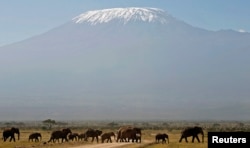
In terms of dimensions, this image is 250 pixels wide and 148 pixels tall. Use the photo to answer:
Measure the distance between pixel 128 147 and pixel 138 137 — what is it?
46.7 ft

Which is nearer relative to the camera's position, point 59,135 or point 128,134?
Result: point 59,135

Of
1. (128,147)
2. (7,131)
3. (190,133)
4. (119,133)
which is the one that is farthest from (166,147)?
(7,131)

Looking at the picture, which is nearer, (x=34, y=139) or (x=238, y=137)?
(x=238, y=137)

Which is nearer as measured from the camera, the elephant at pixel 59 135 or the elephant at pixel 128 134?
the elephant at pixel 59 135

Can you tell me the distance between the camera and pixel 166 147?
148ft

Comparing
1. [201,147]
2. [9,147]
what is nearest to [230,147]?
[201,147]

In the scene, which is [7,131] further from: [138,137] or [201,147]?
[201,147]

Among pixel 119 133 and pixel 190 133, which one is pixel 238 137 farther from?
pixel 119 133

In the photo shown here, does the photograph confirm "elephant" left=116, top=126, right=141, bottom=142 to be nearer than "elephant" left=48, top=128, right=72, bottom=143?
No

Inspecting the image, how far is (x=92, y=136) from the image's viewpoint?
63906 mm

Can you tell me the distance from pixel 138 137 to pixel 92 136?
638 centimetres

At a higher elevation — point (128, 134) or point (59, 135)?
point (128, 134)

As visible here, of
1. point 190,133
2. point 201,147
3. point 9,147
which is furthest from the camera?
point 190,133

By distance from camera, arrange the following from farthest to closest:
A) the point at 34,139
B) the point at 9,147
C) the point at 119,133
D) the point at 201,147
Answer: the point at 34,139 → the point at 119,133 → the point at 9,147 → the point at 201,147
